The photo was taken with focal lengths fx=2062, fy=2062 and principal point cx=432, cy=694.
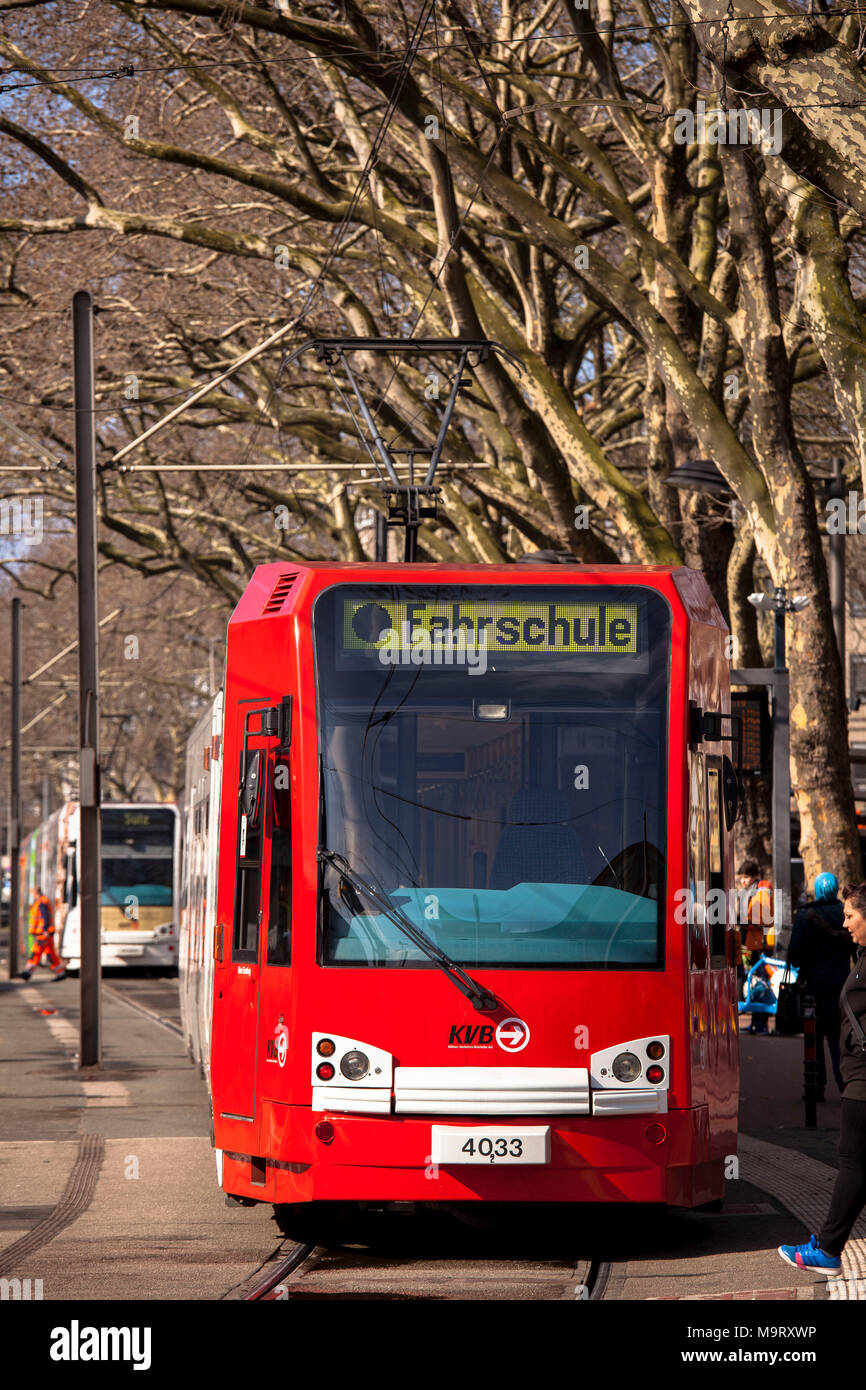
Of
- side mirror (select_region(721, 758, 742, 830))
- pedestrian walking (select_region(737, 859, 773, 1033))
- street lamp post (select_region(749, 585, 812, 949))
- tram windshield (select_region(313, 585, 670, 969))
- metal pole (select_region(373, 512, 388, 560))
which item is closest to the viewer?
tram windshield (select_region(313, 585, 670, 969))

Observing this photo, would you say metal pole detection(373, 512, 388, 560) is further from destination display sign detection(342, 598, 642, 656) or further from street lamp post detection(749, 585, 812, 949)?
destination display sign detection(342, 598, 642, 656)

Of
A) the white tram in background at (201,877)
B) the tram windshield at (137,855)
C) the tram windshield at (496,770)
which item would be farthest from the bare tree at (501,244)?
the tram windshield at (137,855)

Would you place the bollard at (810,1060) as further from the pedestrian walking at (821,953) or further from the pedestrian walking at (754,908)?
the pedestrian walking at (754,908)

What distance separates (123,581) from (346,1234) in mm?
40849

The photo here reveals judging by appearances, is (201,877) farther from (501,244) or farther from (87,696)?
(501,244)

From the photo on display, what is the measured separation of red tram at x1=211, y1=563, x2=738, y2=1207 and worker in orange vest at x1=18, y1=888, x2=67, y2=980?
2801cm

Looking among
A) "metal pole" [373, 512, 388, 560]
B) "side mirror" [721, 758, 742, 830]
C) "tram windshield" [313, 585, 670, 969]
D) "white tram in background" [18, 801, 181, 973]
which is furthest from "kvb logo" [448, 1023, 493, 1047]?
"white tram in background" [18, 801, 181, 973]

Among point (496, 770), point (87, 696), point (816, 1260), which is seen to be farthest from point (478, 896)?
point (87, 696)

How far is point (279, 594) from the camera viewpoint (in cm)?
921

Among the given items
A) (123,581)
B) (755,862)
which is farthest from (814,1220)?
(123,581)

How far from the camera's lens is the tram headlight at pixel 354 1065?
8375 mm

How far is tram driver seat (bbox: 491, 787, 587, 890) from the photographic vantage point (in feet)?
27.9

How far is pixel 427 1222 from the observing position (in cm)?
990
